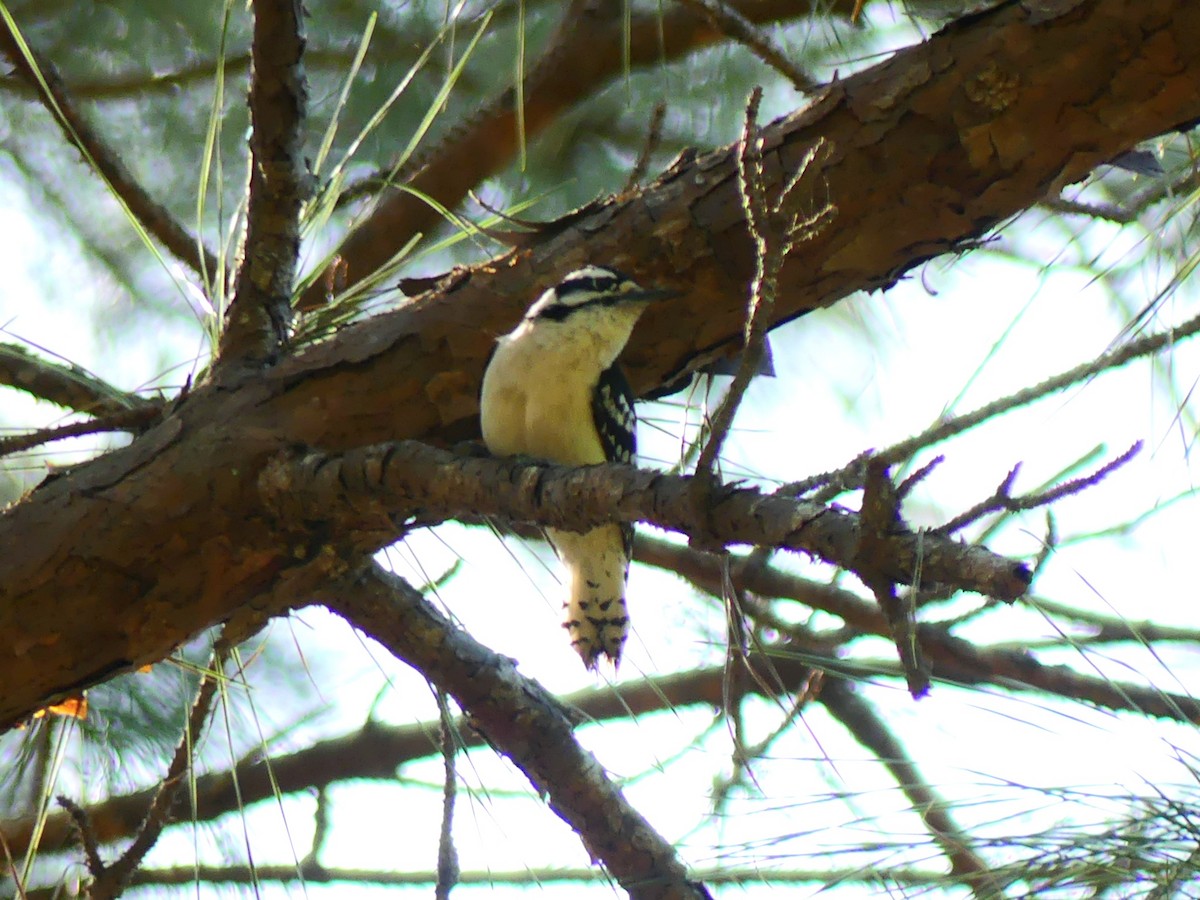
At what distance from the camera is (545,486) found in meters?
1.59

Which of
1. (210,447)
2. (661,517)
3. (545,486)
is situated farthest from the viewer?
(210,447)

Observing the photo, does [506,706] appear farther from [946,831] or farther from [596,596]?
[946,831]

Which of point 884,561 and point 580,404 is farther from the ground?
point 580,404

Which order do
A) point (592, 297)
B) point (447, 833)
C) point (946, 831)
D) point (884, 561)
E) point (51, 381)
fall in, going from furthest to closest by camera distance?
point (51, 381)
point (592, 297)
point (447, 833)
point (946, 831)
point (884, 561)

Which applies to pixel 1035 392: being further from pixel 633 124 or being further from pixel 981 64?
pixel 633 124

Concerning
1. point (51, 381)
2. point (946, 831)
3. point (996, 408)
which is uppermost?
point (51, 381)

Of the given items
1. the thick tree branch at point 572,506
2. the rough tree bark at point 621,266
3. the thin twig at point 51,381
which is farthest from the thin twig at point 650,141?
the thin twig at point 51,381

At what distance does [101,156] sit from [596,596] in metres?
1.32

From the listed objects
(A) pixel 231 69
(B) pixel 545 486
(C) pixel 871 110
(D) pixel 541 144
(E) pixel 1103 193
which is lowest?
(B) pixel 545 486

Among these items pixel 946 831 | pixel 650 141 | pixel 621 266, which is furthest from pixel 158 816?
pixel 650 141

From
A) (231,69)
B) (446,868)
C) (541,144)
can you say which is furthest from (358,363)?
(231,69)

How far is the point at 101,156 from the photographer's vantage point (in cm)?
236

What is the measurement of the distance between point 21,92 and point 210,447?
1.83m

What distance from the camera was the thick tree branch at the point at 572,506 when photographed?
923 mm
